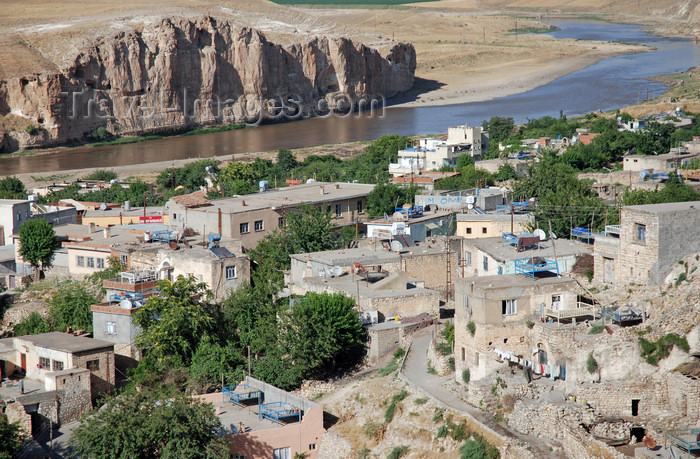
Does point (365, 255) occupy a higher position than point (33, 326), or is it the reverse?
point (365, 255)

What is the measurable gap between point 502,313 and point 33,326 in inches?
521

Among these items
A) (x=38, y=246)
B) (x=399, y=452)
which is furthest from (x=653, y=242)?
(x=38, y=246)

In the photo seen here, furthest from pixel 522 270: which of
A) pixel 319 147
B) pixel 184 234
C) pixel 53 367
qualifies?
pixel 319 147

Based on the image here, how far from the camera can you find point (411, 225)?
98.6ft

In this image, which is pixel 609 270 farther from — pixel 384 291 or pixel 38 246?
pixel 38 246

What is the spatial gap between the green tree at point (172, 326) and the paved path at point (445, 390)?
4.94m

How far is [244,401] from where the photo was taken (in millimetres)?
21031

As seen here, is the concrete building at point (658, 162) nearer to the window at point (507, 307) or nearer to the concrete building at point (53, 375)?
the window at point (507, 307)

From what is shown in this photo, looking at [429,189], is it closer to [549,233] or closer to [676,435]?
[549,233]

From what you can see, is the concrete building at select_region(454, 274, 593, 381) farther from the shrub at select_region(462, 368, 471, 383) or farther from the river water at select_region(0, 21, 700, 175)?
the river water at select_region(0, 21, 700, 175)

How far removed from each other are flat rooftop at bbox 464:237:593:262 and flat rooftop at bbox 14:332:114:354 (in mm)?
8319

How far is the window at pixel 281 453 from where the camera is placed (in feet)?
62.7

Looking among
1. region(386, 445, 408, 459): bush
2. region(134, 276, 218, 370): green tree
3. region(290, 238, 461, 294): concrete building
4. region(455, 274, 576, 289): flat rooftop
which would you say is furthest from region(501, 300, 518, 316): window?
region(134, 276, 218, 370): green tree

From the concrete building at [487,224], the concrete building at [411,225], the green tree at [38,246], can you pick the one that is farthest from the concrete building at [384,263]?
the green tree at [38,246]
